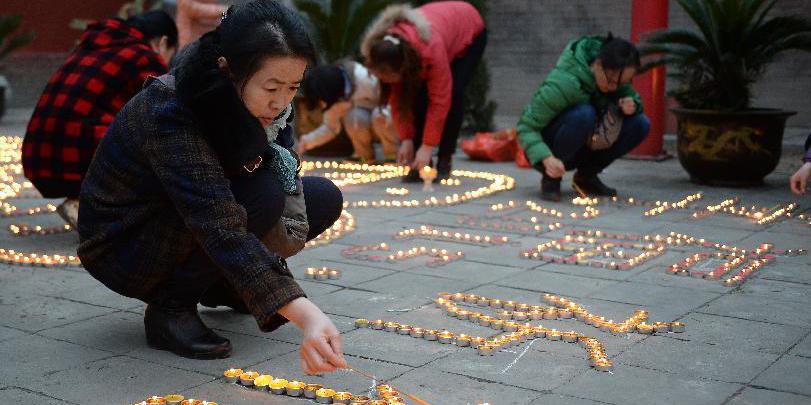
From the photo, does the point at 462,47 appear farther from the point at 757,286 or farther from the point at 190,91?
the point at 190,91

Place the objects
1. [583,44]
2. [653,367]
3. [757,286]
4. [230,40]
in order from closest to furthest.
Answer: [230,40] < [653,367] < [757,286] < [583,44]

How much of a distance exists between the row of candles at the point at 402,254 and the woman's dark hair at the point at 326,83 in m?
3.29

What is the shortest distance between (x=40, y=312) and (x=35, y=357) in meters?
0.55

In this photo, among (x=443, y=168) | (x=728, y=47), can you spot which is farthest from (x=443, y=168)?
(x=728, y=47)

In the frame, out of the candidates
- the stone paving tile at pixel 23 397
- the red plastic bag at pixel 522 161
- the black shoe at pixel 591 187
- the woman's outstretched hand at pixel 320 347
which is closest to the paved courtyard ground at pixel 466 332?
the stone paving tile at pixel 23 397

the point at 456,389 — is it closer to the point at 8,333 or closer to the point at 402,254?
the point at 8,333

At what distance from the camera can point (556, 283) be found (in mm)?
3979

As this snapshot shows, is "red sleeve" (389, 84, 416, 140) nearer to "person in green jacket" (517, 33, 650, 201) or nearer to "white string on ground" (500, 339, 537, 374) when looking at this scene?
"person in green jacket" (517, 33, 650, 201)

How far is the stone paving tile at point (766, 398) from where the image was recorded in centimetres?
259

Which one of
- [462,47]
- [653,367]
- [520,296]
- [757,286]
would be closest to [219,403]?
[653,367]

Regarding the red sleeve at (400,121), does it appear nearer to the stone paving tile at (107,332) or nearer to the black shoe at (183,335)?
the stone paving tile at (107,332)

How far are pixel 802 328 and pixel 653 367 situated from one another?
A: 73cm

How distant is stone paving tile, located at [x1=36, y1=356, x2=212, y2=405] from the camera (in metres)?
2.67

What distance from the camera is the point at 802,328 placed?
131 inches
